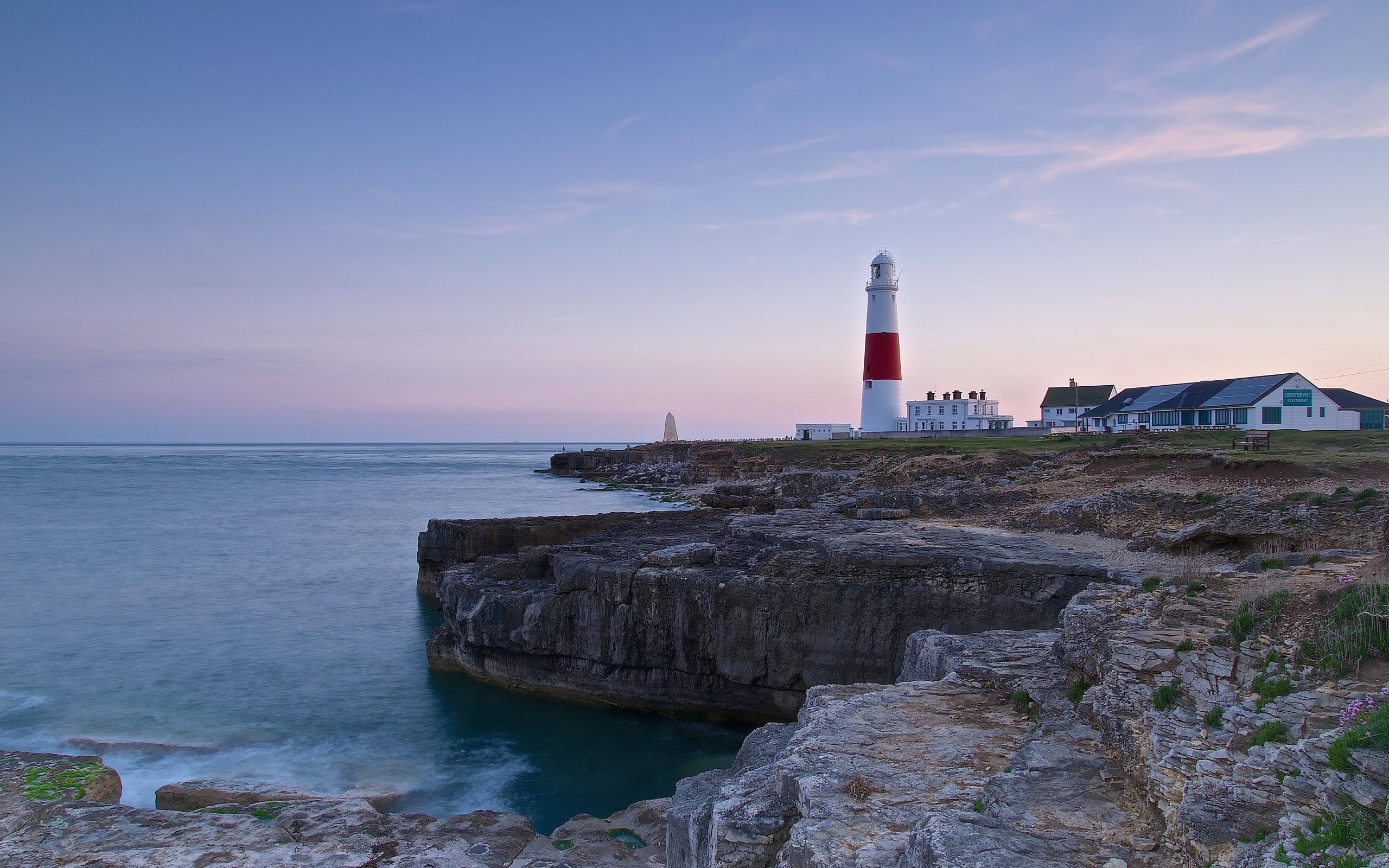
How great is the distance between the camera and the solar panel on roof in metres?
47.8

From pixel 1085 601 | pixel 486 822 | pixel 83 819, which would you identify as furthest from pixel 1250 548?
pixel 83 819

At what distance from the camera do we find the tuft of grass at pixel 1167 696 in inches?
261

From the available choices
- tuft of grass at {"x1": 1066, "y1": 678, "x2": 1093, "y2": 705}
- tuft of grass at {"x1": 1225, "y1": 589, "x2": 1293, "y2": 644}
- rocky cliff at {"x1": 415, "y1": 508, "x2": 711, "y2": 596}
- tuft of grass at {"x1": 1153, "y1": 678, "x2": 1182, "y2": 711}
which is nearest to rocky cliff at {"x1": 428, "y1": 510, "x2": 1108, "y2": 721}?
tuft of grass at {"x1": 1066, "y1": 678, "x2": 1093, "y2": 705}

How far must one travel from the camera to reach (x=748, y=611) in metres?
14.8

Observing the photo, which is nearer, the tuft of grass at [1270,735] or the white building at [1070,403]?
the tuft of grass at [1270,735]

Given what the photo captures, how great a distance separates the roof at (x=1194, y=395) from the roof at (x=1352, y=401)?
453 mm

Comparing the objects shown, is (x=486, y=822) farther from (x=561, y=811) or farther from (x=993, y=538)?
(x=993, y=538)

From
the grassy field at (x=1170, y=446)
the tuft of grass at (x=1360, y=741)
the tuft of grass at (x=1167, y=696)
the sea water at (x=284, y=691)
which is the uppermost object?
the grassy field at (x=1170, y=446)

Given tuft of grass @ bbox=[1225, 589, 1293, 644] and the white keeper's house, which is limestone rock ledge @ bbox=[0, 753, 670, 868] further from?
the white keeper's house

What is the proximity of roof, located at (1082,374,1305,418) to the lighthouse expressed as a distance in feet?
57.1

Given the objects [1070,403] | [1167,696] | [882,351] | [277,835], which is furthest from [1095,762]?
[1070,403]

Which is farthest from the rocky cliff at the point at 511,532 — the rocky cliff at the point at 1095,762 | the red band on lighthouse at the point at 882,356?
the red band on lighthouse at the point at 882,356

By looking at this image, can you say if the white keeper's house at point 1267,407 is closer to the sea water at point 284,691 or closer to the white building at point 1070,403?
the white building at point 1070,403

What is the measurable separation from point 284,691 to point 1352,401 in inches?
2408
